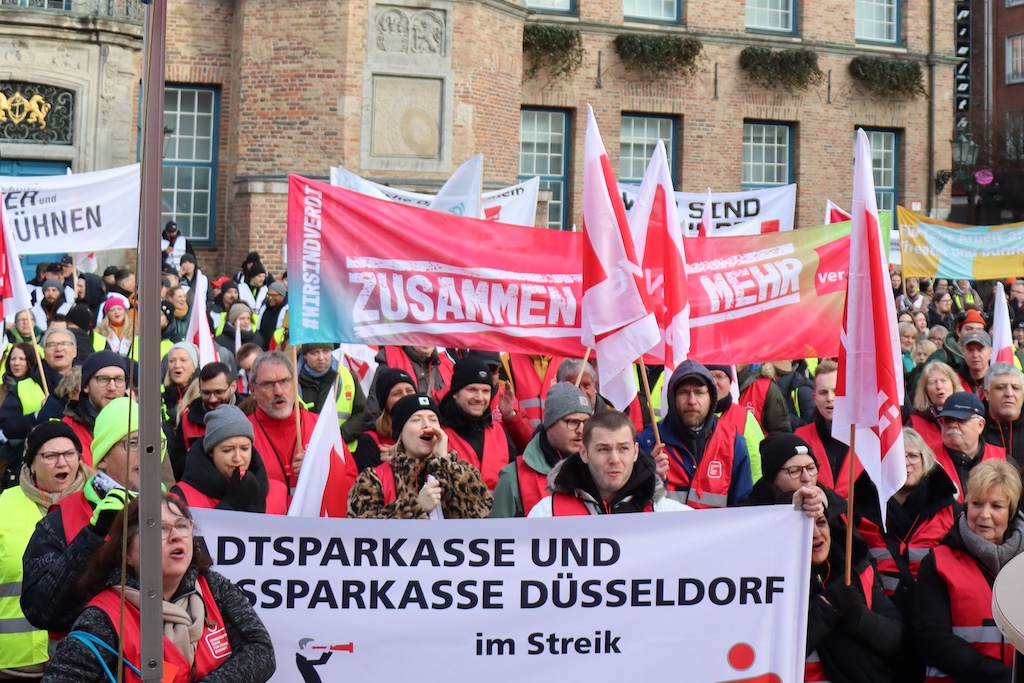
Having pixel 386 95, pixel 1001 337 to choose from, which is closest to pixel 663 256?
pixel 1001 337

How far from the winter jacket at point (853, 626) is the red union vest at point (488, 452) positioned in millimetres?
2088

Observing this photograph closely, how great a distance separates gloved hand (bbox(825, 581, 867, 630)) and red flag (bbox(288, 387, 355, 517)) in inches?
83.9

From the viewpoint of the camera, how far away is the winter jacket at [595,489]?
199 inches

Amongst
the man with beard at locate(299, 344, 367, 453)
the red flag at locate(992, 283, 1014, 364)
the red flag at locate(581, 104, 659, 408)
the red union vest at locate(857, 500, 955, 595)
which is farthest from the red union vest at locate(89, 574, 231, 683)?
A: the red flag at locate(992, 283, 1014, 364)

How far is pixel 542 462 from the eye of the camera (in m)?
5.79

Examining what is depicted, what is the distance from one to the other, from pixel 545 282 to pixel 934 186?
22291mm

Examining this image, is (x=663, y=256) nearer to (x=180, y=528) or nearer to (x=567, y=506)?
(x=567, y=506)

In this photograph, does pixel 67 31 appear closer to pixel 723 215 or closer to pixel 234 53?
pixel 234 53

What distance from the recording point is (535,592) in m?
4.84

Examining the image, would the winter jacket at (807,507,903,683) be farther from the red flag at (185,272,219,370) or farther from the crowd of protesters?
the red flag at (185,272,219,370)

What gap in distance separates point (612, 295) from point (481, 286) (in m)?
1.17

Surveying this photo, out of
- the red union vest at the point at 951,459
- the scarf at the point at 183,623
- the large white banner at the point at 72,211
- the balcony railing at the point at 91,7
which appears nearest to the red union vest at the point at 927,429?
the red union vest at the point at 951,459

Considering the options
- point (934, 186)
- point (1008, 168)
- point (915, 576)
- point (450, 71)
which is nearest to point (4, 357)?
point (915, 576)

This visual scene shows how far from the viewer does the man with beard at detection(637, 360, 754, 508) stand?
245 inches
